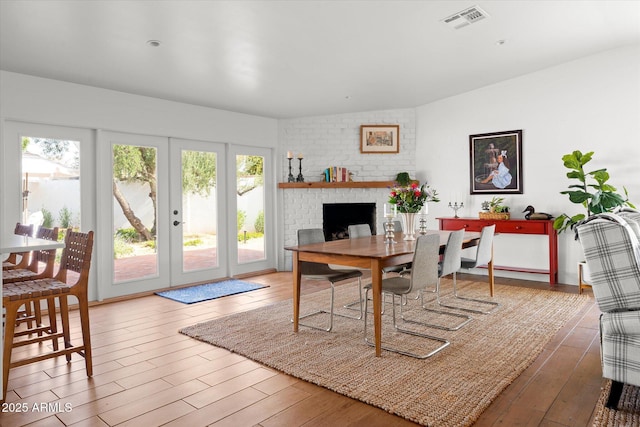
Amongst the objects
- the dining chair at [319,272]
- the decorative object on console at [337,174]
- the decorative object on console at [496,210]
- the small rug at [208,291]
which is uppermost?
the decorative object on console at [337,174]

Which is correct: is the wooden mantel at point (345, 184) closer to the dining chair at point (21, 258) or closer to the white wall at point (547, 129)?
the white wall at point (547, 129)

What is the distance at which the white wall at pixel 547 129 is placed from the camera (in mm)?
5031

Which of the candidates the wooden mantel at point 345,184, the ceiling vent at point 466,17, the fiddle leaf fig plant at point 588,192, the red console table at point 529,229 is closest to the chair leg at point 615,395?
the fiddle leaf fig plant at point 588,192

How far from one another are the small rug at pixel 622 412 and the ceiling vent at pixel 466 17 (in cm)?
286

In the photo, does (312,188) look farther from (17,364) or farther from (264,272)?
(17,364)

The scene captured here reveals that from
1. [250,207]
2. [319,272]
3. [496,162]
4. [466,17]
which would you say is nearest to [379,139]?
[496,162]

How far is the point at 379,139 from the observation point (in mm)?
6578

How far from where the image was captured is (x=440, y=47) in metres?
4.30

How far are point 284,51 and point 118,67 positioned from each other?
1.55 metres

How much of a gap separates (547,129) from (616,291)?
149 inches

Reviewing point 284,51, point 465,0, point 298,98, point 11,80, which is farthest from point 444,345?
point 11,80

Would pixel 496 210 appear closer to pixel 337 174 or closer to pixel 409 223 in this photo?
pixel 409 223

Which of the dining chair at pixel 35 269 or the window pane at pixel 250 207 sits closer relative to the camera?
the dining chair at pixel 35 269

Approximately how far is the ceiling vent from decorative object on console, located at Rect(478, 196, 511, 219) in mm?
2662
